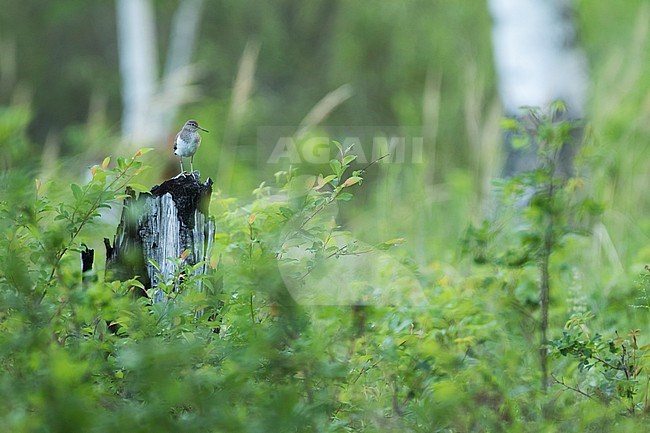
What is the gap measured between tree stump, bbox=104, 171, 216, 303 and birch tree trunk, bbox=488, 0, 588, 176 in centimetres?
305

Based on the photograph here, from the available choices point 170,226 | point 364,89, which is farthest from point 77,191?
point 364,89

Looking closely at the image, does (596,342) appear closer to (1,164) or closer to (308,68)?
(1,164)

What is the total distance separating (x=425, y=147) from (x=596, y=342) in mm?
5379

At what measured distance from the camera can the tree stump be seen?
196 centimetres

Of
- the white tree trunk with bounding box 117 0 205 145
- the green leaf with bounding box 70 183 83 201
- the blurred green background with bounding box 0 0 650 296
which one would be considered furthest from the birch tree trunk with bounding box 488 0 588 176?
the white tree trunk with bounding box 117 0 205 145

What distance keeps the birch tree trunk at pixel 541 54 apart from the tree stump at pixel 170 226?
3052 millimetres

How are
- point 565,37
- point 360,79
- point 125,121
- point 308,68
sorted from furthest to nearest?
point 308,68, point 360,79, point 125,121, point 565,37

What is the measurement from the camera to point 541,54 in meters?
4.80

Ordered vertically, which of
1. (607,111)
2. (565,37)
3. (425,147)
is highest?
(565,37)

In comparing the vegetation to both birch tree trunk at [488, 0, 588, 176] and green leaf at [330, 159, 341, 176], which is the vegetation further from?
birch tree trunk at [488, 0, 588, 176]

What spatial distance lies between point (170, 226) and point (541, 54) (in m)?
3.26

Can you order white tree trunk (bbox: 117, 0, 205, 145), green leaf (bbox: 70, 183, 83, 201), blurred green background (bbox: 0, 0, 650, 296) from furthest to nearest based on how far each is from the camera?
white tree trunk (bbox: 117, 0, 205, 145) → blurred green background (bbox: 0, 0, 650, 296) → green leaf (bbox: 70, 183, 83, 201)

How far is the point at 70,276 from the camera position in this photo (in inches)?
74.3

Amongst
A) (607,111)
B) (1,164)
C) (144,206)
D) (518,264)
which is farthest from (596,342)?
(607,111)
